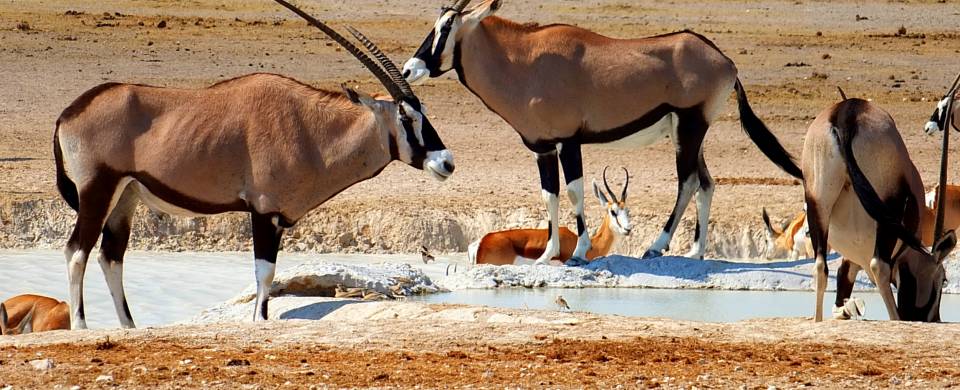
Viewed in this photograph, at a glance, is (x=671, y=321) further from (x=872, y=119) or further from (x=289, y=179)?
(x=289, y=179)

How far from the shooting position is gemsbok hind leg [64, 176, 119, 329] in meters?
9.62

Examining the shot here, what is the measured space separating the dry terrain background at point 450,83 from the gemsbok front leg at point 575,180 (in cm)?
184

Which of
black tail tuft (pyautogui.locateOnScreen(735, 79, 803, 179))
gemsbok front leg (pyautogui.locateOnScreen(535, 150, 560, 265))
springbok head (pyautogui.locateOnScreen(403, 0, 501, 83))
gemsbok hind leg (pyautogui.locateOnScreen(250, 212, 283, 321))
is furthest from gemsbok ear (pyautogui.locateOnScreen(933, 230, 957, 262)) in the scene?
springbok head (pyautogui.locateOnScreen(403, 0, 501, 83))

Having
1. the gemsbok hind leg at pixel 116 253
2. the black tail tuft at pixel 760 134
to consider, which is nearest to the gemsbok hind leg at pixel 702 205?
the black tail tuft at pixel 760 134

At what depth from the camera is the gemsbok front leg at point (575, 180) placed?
12688mm

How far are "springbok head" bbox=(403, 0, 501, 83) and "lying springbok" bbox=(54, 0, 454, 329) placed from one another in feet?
9.32

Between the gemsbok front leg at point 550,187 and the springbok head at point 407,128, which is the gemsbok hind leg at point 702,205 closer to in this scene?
the gemsbok front leg at point 550,187

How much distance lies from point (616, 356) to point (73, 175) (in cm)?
376

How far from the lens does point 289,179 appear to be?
973 centimetres

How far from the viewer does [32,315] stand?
35.4 ft

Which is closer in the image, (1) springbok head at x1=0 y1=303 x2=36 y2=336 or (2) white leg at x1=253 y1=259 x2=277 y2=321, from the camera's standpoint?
(2) white leg at x1=253 y1=259 x2=277 y2=321

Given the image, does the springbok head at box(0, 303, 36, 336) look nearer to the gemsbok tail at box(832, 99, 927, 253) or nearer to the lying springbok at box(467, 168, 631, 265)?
the lying springbok at box(467, 168, 631, 265)

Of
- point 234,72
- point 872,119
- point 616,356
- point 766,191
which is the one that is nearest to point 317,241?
point 766,191

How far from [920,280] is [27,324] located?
207 inches
